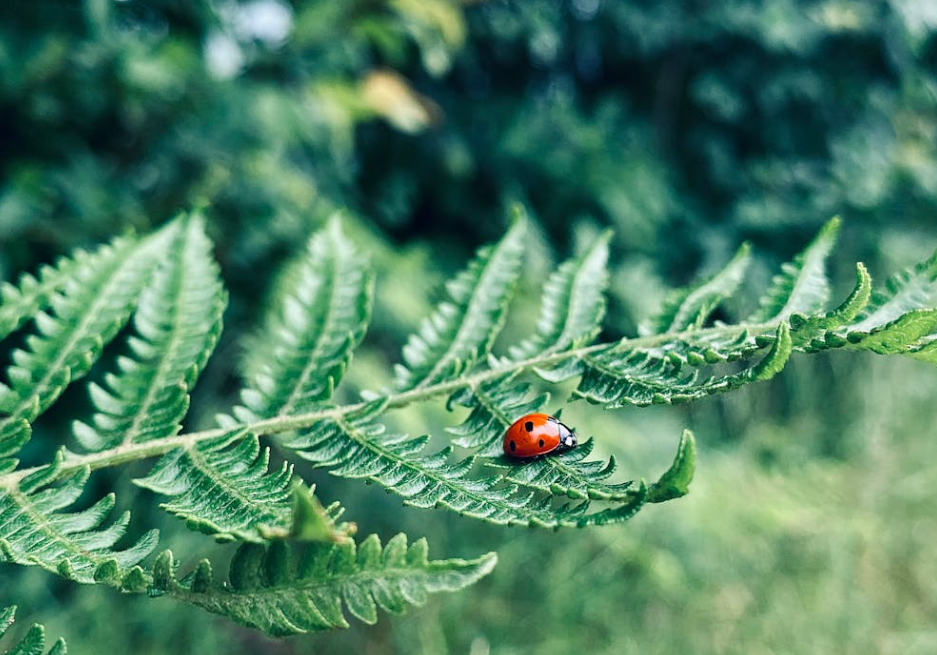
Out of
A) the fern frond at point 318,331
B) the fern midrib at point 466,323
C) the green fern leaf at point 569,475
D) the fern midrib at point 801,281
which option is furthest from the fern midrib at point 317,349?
the fern midrib at point 801,281

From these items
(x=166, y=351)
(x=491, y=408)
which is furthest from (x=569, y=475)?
(x=166, y=351)

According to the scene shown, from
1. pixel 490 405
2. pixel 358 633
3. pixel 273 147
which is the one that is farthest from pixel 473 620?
pixel 490 405

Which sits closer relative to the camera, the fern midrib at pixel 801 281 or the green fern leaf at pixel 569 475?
the green fern leaf at pixel 569 475

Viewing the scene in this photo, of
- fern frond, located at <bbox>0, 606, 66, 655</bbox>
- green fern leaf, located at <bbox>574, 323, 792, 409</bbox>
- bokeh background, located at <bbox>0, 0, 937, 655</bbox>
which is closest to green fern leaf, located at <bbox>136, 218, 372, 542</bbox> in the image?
fern frond, located at <bbox>0, 606, 66, 655</bbox>

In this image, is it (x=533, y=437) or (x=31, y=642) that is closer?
(x=31, y=642)

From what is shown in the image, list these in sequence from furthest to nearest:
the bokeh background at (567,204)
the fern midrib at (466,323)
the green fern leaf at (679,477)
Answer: the bokeh background at (567,204) < the fern midrib at (466,323) < the green fern leaf at (679,477)

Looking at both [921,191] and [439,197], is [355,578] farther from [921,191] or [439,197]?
[921,191]

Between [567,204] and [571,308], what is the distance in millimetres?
2218

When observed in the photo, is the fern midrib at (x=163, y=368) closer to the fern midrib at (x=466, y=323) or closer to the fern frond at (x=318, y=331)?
the fern frond at (x=318, y=331)

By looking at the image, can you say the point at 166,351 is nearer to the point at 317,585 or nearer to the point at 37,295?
the point at 37,295

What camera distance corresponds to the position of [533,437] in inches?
26.0

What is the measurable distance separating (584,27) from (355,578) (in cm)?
325

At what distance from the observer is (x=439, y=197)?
293 centimetres

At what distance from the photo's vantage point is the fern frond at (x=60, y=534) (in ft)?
1.76
